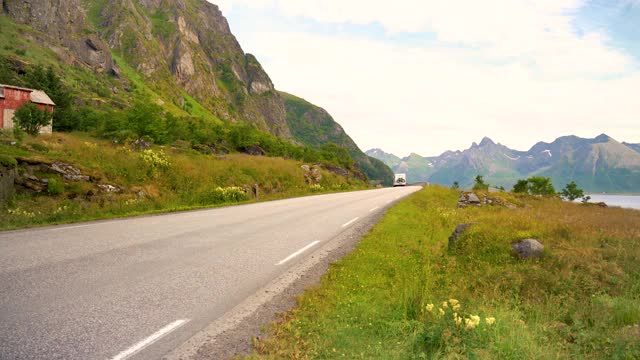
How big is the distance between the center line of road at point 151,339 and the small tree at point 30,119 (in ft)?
82.4

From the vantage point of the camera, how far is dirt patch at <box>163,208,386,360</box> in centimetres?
426

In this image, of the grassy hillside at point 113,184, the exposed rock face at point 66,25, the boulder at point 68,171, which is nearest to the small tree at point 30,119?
the grassy hillside at point 113,184

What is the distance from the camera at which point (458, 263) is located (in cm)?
892

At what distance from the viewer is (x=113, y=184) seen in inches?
679

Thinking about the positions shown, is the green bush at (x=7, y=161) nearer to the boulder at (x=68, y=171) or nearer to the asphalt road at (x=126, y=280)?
the boulder at (x=68, y=171)

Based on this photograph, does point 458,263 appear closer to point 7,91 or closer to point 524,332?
point 524,332

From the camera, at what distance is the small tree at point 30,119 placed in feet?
87.2

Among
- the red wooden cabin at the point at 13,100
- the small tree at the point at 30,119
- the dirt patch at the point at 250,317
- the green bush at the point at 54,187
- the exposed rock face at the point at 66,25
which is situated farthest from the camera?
the exposed rock face at the point at 66,25

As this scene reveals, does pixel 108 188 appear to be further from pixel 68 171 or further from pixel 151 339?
pixel 151 339

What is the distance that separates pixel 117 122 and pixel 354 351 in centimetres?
4140

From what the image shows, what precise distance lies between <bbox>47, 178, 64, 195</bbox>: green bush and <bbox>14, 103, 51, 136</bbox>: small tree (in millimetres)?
11846

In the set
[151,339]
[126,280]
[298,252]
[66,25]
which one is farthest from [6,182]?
[66,25]

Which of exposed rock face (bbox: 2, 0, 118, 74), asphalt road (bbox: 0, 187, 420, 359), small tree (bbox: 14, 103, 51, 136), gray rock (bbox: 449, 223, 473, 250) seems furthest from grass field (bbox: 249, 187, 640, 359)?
exposed rock face (bbox: 2, 0, 118, 74)

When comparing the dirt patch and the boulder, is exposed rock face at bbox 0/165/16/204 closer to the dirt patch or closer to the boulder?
the boulder
